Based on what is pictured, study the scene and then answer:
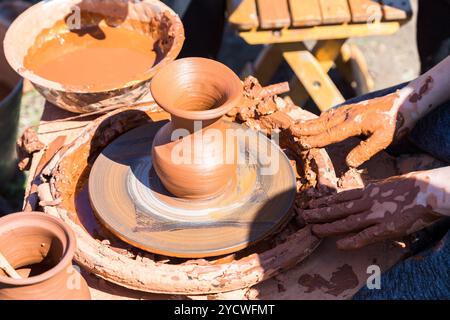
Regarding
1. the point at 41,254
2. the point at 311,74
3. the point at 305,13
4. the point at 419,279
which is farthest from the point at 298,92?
the point at 41,254

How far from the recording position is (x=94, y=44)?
2977mm

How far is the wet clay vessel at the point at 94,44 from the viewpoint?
261 cm

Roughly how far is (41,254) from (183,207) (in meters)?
0.55

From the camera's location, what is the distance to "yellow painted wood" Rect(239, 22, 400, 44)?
→ 3373 millimetres

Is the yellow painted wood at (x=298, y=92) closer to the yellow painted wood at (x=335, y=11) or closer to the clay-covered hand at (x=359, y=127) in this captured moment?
the yellow painted wood at (x=335, y=11)

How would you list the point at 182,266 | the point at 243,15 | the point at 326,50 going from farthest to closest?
the point at 326,50
the point at 243,15
the point at 182,266

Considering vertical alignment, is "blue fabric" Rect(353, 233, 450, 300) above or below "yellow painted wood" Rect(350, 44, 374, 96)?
above

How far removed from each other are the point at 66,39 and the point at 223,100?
1202mm

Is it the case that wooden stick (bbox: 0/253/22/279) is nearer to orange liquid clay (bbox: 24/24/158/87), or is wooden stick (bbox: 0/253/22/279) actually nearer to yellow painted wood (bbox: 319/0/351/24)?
orange liquid clay (bbox: 24/24/158/87)

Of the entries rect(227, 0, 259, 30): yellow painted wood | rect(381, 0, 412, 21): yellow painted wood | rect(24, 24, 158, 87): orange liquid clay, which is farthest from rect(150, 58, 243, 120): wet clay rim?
rect(381, 0, 412, 21): yellow painted wood

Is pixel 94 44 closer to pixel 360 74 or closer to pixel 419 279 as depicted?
pixel 419 279

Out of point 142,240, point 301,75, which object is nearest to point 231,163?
point 142,240

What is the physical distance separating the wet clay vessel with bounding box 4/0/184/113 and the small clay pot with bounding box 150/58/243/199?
427mm
